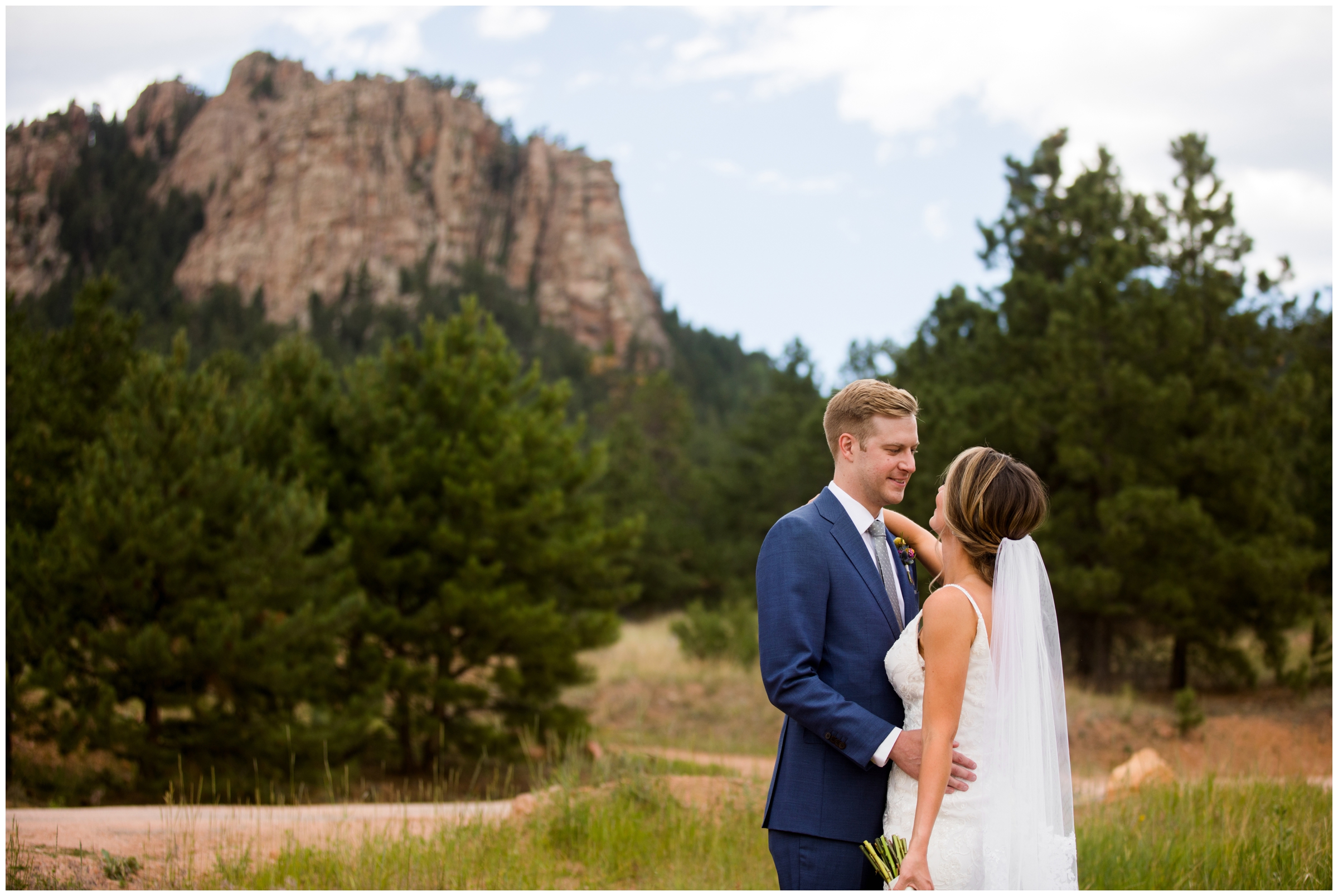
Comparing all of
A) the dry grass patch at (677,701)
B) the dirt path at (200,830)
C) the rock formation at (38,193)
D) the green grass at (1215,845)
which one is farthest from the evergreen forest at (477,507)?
the rock formation at (38,193)

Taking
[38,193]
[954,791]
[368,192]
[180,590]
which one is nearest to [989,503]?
[954,791]

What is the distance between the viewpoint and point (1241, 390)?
1694 cm

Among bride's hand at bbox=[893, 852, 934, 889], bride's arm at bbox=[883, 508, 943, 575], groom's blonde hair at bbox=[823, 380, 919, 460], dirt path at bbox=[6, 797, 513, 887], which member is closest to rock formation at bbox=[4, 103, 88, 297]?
dirt path at bbox=[6, 797, 513, 887]

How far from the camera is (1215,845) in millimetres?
4961

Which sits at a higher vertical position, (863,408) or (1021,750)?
(863,408)

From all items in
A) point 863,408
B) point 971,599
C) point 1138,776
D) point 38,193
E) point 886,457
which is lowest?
point 1138,776

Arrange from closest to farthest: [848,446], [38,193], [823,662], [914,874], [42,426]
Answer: [914,874], [823,662], [848,446], [42,426], [38,193]

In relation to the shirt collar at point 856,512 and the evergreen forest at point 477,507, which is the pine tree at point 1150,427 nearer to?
the evergreen forest at point 477,507

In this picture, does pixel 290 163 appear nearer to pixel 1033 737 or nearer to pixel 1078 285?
pixel 1078 285

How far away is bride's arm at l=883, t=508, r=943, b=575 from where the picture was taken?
3.15m

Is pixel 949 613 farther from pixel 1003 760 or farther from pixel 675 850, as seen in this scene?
pixel 675 850

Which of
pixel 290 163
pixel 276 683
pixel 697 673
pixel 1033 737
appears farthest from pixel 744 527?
pixel 290 163

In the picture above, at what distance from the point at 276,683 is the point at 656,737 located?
8.11m

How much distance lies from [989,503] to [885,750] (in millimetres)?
718
